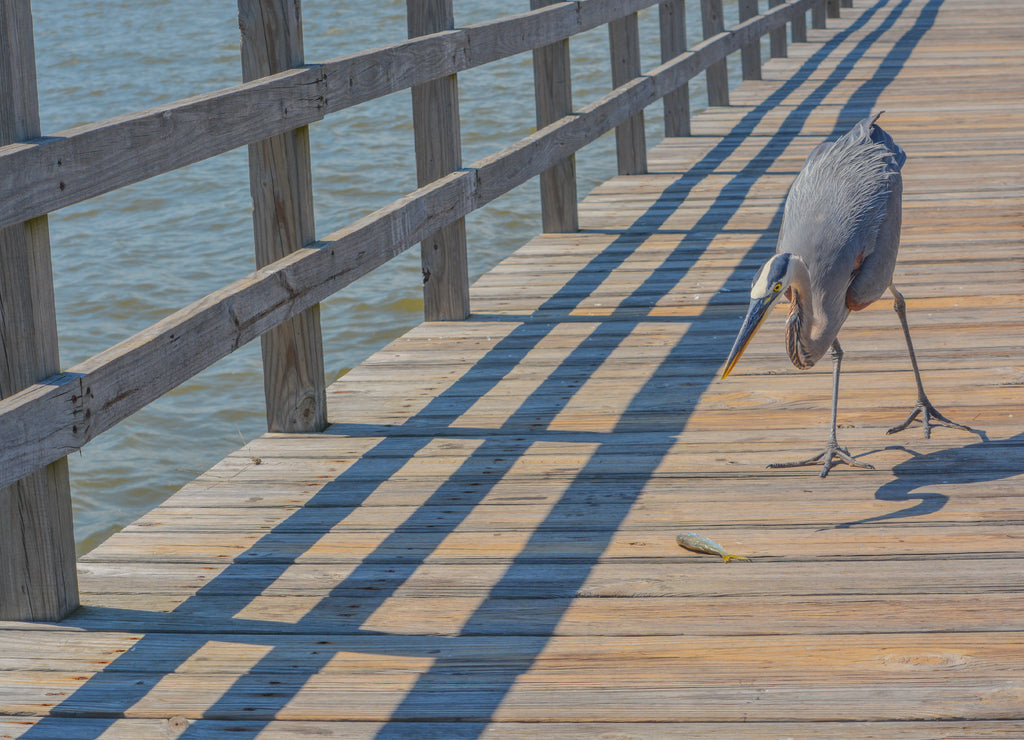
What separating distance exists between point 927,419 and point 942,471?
0.28m

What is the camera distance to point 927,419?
367 cm

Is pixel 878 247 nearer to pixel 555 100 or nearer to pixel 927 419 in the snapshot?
pixel 927 419

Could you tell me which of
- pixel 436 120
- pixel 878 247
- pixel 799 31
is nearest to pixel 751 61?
pixel 799 31

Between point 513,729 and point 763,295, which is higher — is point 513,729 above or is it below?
below

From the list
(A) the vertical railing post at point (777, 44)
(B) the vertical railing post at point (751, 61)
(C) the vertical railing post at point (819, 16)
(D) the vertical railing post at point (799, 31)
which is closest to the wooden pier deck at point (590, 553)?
(B) the vertical railing post at point (751, 61)

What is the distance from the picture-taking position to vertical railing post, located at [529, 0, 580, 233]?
604cm

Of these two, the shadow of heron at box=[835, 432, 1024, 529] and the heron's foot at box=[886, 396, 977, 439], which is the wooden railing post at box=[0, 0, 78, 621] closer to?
the shadow of heron at box=[835, 432, 1024, 529]

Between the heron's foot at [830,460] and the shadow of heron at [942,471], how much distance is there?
4.5 inches

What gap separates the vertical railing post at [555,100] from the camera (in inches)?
238

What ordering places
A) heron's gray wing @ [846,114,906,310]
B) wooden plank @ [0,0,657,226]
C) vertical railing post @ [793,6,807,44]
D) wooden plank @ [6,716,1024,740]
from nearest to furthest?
wooden plank @ [6,716,1024,740]
wooden plank @ [0,0,657,226]
heron's gray wing @ [846,114,906,310]
vertical railing post @ [793,6,807,44]

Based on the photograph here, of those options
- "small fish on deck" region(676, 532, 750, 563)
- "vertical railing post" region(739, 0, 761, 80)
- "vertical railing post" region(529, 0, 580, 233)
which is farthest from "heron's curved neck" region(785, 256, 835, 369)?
"vertical railing post" region(739, 0, 761, 80)

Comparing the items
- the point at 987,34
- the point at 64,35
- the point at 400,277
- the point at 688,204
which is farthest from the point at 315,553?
the point at 64,35

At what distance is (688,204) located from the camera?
7.27 metres

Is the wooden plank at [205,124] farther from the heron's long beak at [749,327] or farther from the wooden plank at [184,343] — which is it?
the heron's long beak at [749,327]
